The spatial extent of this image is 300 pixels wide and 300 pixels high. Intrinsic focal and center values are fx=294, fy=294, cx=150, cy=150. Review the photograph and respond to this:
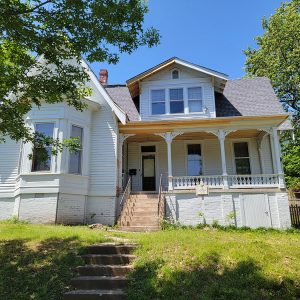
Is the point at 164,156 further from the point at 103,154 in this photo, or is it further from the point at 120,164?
the point at 103,154

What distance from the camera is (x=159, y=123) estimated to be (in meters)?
14.6

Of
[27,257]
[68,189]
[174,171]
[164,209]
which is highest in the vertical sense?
[174,171]

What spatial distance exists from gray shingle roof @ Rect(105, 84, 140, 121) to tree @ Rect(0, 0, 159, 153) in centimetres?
799

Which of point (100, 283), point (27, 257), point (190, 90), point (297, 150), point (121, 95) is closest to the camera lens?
point (100, 283)

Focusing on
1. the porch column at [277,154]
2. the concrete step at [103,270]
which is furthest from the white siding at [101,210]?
the porch column at [277,154]

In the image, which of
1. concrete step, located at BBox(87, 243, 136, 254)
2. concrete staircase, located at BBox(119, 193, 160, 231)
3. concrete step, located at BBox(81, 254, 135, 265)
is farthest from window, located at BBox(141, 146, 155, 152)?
concrete step, located at BBox(81, 254, 135, 265)

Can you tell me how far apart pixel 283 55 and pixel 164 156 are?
18.1m

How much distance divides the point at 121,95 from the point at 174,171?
18.6 ft

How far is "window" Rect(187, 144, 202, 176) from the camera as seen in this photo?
1617cm

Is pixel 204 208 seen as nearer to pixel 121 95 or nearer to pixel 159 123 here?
pixel 159 123

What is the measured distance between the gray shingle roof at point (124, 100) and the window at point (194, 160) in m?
3.55

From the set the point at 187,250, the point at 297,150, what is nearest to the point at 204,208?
the point at 187,250

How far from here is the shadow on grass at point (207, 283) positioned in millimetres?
5703

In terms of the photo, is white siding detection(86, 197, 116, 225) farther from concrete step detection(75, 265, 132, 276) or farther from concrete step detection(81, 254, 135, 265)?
concrete step detection(75, 265, 132, 276)
